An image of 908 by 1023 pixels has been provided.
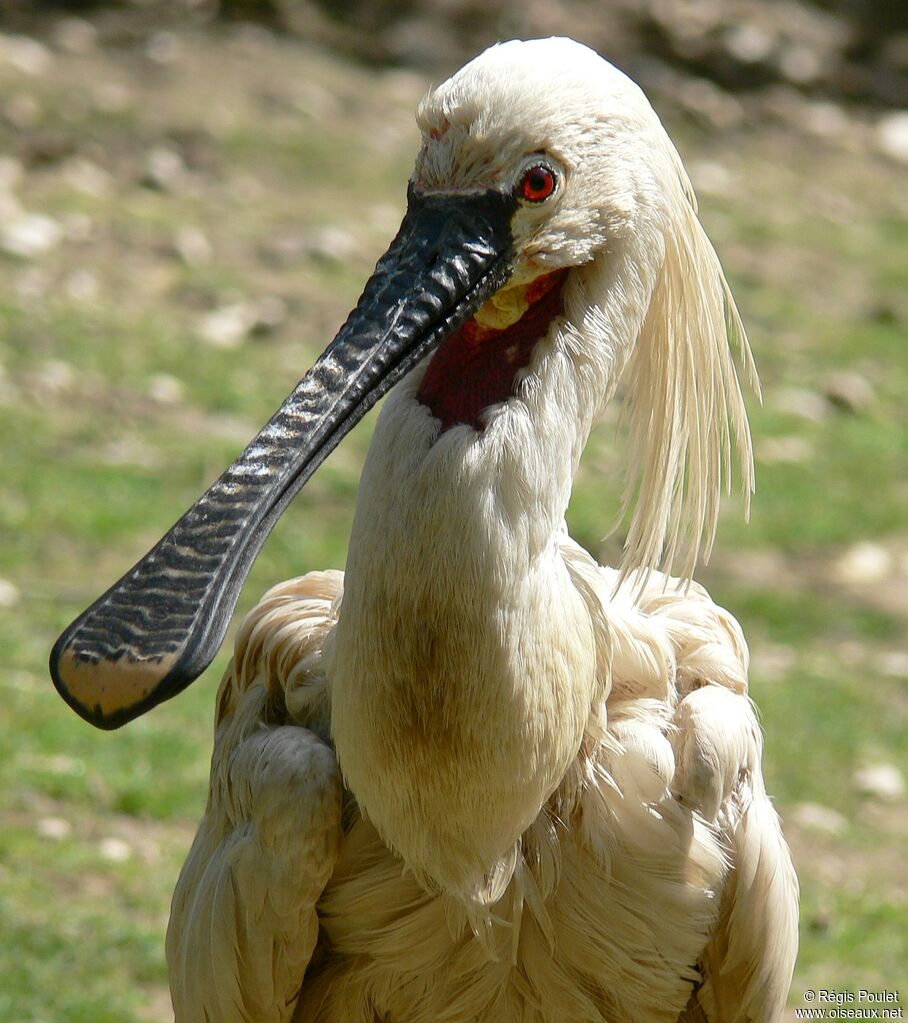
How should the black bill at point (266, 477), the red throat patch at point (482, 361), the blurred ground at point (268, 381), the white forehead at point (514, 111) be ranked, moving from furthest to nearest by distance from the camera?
the blurred ground at point (268, 381)
the red throat patch at point (482, 361)
the white forehead at point (514, 111)
the black bill at point (266, 477)

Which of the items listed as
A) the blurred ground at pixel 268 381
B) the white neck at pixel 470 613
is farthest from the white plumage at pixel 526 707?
the blurred ground at pixel 268 381

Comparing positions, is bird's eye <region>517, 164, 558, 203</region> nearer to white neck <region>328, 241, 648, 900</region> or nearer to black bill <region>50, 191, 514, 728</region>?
black bill <region>50, 191, 514, 728</region>

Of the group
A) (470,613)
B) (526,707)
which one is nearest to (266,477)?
(470,613)

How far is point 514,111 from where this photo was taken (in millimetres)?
2713

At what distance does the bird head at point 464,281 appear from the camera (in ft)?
8.43

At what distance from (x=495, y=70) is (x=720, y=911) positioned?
5.31ft

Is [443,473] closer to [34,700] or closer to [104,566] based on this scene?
[34,700]

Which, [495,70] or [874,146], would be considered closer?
[495,70]

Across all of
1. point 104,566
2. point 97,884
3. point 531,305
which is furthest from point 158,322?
point 531,305

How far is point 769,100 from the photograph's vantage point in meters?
11.1

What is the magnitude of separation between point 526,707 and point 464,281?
710mm

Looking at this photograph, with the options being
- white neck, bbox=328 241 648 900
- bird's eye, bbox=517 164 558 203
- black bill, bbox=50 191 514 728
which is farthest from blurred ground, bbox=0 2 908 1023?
bird's eye, bbox=517 164 558 203

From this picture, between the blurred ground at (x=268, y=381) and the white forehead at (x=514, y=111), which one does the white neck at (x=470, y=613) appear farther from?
the blurred ground at (x=268, y=381)

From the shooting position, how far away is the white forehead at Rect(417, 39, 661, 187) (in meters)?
2.71
